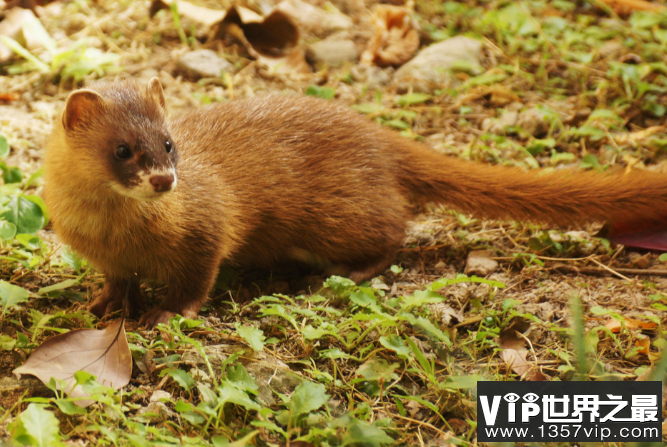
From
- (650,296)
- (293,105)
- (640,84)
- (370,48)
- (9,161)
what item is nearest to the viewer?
(650,296)

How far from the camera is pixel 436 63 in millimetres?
5324

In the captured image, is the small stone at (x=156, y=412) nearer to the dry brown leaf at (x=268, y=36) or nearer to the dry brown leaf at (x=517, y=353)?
the dry brown leaf at (x=517, y=353)

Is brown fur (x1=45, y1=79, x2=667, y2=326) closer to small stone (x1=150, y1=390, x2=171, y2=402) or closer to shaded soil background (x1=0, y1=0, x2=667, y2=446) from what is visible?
shaded soil background (x1=0, y1=0, x2=667, y2=446)

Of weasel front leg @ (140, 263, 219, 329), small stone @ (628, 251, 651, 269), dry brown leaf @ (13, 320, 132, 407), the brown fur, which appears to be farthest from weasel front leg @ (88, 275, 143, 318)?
small stone @ (628, 251, 651, 269)

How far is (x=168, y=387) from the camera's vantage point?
2.46 meters

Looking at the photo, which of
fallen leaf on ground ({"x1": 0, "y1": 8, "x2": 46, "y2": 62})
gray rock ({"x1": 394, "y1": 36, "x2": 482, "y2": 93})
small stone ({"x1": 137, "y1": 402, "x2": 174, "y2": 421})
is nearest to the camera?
small stone ({"x1": 137, "y1": 402, "x2": 174, "y2": 421})

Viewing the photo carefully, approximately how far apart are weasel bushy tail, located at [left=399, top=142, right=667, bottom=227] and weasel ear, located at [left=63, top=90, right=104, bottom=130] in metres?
1.68

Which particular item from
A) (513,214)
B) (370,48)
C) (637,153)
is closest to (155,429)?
(513,214)

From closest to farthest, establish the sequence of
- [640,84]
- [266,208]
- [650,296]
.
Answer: [650,296]
[266,208]
[640,84]

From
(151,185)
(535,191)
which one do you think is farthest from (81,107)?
(535,191)

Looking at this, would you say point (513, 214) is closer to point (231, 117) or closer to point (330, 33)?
point (231, 117)

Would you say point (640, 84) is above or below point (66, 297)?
above

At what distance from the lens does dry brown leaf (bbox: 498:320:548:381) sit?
259 centimetres

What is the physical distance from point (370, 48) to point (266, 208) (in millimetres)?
2706
